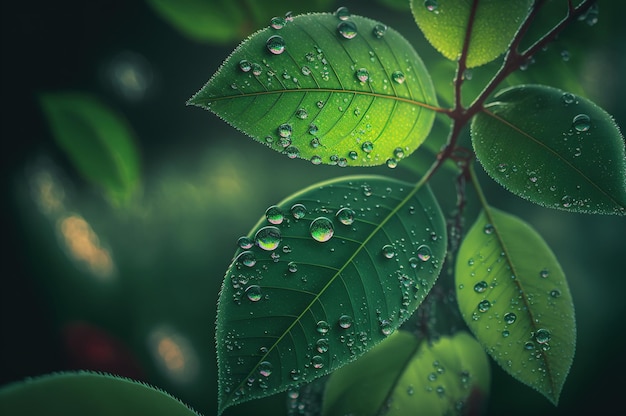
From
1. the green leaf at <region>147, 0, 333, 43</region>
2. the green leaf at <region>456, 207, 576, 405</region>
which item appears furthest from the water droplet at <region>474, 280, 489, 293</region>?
the green leaf at <region>147, 0, 333, 43</region>

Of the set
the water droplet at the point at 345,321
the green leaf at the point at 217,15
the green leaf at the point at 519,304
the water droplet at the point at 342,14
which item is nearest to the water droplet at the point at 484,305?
the green leaf at the point at 519,304

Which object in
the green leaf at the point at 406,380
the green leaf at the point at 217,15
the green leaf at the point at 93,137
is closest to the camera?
the green leaf at the point at 406,380

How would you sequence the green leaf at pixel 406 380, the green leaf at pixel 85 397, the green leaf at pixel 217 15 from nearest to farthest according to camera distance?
the green leaf at pixel 85 397 < the green leaf at pixel 406 380 < the green leaf at pixel 217 15

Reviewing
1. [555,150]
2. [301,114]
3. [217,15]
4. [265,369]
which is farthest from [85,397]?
[217,15]

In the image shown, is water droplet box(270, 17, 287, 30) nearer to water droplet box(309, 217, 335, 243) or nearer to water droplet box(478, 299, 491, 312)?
water droplet box(309, 217, 335, 243)

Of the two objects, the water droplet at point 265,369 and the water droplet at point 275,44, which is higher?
the water droplet at point 275,44

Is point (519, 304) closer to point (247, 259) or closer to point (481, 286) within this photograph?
point (481, 286)

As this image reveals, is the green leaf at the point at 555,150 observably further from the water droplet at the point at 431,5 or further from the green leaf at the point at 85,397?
the green leaf at the point at 85,397
